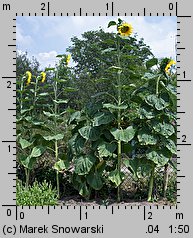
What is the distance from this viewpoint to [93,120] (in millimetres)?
4387

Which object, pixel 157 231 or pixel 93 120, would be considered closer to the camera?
pixel 157 231

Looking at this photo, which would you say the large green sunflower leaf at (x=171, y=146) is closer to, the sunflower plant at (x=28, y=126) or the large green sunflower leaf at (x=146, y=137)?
the large green sunflower leaf at (x=146, y=137)

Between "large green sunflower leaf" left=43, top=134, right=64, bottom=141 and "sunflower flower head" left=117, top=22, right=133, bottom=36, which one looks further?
"large green sunflower leaf" left=43, top=134, right=64, bottom=141

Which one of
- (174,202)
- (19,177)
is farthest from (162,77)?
(19,177)

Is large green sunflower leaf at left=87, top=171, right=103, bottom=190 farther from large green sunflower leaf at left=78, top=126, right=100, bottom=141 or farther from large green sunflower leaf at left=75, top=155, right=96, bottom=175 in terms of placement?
large green sunflower leaf at left=78, top=126, right=100, bottom=141

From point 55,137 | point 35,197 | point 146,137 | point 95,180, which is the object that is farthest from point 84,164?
point 146,137

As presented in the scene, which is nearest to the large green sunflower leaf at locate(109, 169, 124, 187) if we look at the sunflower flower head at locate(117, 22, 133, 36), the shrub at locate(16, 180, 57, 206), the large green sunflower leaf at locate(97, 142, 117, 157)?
the large green sunflower leaf at locate(97, 142, 117, 157)

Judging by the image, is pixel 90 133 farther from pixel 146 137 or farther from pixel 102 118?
pixel 146 137

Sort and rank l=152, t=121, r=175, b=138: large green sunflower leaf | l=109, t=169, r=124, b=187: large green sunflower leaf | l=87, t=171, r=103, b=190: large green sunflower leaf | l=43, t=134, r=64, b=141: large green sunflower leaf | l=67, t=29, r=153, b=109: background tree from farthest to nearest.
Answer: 1. l=67, t=29, r=153, b=109: background tree
2. l=43, t=134, r=64, b=141: large green sunflower leaf
3. l=87, t=171, r=103, b=190: large green sunflower leaf
4. l=109, t=169, r=124, b=187: large green sunflower leaf
5. l=152, t=121, r=175, b=138: large green sunflower leaf

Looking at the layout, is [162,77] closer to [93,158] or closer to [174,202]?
[93,158]

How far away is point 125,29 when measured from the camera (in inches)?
169

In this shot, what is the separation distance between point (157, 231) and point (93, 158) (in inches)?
45.0

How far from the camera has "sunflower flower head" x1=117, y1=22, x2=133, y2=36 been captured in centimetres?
425

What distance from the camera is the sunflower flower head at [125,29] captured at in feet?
14.0
